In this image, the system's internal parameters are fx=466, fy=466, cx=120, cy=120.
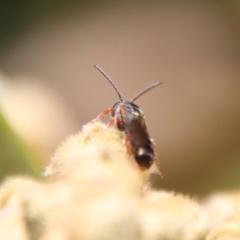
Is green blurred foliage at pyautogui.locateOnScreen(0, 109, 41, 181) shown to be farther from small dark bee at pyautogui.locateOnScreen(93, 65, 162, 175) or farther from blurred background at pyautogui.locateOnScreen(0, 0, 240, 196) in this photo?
blurred background at pyautogui.locateOnScreen(0, 0, 240, 196)

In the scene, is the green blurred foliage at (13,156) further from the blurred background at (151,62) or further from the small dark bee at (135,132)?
the blurred background at (151,62)

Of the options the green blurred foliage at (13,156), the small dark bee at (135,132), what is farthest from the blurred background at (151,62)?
the small dark bee at (135,132)

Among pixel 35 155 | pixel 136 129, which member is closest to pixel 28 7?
pixel 35 155

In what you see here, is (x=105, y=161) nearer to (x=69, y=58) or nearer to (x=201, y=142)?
(x=201, y=142)

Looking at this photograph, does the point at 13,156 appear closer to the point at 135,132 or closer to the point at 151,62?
the point at 135,132

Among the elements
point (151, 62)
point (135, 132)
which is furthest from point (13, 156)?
point (151, 62)

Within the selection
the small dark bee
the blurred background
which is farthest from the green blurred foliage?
the blurred background
